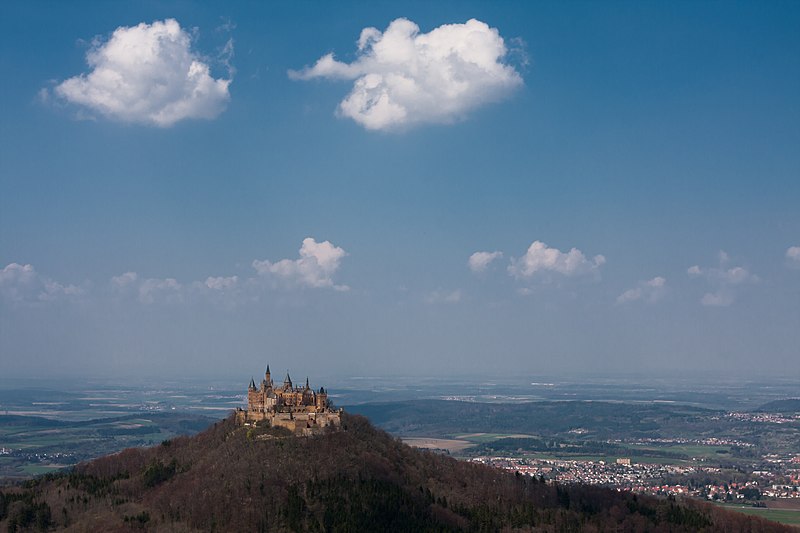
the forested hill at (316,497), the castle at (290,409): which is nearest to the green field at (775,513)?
the forested hill at (316,497)

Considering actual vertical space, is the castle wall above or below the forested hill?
above

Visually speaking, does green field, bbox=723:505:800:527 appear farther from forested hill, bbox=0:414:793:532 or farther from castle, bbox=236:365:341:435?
castle, bbox=236:365:341:435

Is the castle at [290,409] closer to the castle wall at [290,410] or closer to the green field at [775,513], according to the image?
the castle wall at [290,410]

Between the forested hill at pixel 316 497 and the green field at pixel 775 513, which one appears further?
the green field at pixel 775 513

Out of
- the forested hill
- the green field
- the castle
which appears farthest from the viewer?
the green field

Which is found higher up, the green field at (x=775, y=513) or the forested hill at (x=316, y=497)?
the forested hill at (x=316, y=497)

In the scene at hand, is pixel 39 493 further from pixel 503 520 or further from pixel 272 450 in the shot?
pixel 503 520

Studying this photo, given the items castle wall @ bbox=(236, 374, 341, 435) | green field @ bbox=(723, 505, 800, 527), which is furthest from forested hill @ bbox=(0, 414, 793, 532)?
green field @ bbox=(723, 505, 800, 527)

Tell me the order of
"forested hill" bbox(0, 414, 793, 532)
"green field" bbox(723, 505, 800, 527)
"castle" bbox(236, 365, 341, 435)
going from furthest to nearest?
1. "green field" bbox(723, 505, 800, 527)
2. "castle" bbox(236, 365, 341, 435)
3. "forested hill" bbox(0, 414, 793, 532)
